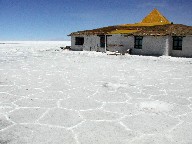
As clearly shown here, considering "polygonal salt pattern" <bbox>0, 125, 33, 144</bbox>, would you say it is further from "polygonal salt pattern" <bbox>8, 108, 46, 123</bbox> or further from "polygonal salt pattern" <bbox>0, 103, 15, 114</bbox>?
"polygonal salt pattern" <bbox>0, 103, 15, 114</bbox>

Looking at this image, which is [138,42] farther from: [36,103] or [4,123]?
[4,123]

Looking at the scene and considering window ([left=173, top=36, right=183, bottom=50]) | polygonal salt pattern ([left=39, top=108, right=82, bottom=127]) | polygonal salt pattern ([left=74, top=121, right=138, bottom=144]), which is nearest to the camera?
polygonal salt pattern ([left=74, top=121, right=138, bottom=144])

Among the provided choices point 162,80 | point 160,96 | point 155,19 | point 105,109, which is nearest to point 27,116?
point 105,109

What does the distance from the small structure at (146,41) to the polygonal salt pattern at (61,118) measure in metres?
19.7

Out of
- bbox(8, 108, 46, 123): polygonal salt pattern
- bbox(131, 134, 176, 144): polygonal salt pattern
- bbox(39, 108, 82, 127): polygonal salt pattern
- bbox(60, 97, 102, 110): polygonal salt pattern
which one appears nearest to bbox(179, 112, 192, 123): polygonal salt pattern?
bbox(131, 134, 176, 144): polygonal salt pattern

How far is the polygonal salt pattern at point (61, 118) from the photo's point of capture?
5.29m

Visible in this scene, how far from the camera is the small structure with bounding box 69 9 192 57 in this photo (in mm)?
23391

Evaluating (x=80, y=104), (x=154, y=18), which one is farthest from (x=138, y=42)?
(x=80, y=104)

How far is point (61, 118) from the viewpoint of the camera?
5.60 m

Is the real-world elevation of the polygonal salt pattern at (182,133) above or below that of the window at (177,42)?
below

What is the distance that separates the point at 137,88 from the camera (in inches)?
350

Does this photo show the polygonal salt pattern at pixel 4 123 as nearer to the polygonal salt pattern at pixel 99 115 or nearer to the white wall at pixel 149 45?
the polygonal salt pattern at pixel 99 115

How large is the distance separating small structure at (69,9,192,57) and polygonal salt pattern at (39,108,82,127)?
19.7m

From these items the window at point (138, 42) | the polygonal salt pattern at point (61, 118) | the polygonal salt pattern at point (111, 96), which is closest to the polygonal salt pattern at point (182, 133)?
the polygonal salt pattern at point (61, 118)
